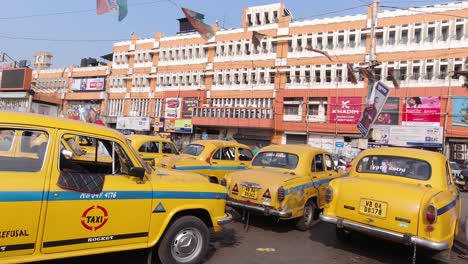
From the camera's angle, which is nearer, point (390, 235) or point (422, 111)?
point (390, 235)

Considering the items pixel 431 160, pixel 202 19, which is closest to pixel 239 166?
pixel 431 160

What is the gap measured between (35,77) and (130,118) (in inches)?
1085

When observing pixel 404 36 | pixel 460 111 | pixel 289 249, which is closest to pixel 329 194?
pixel 289 249

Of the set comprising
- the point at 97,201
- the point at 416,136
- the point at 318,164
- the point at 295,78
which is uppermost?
the point at 295,78

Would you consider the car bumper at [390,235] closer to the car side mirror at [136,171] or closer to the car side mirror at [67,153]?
the car side mirror at [136,171]

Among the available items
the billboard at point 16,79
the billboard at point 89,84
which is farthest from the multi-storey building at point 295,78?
the billboard at point 16,79

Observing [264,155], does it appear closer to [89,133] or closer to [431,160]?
[431,160]

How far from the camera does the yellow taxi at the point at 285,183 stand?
7.66 meters

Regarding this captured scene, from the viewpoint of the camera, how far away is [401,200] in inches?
237

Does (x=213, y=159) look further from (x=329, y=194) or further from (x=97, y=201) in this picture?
(x=97, y=201)

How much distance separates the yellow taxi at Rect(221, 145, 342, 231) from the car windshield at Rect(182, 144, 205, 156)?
2532 mm

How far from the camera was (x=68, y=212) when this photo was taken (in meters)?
4.25

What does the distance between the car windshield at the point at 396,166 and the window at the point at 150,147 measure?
7.23 m

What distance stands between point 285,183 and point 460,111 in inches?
1236
